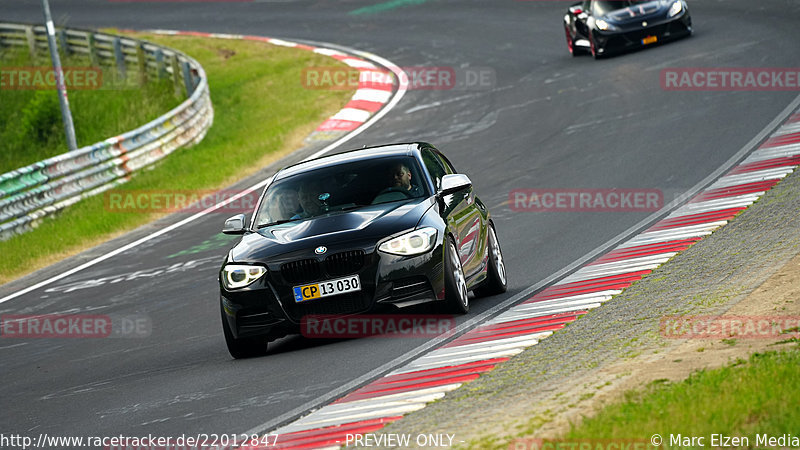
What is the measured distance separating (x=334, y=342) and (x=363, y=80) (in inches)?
725

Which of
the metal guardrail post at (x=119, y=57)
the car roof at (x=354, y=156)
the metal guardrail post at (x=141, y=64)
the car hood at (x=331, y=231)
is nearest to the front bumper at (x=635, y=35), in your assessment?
the metal guardrail post at (x=141, y=64)

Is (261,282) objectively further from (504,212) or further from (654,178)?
(654,178)

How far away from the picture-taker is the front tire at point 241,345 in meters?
9.34

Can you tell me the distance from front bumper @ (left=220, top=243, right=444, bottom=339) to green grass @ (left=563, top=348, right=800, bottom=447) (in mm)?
3111

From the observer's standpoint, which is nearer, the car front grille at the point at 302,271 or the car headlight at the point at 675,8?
the car front grille at the point at 302,271

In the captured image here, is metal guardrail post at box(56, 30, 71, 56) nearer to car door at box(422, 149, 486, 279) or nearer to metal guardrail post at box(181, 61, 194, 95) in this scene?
metal guardrail post at box(181, 61, 194, 95)

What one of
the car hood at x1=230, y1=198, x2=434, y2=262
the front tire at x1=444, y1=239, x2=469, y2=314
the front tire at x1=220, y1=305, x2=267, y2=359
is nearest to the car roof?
the car hood at x1=230, y1=198, x2=434, y2=262

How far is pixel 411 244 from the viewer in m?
9.20

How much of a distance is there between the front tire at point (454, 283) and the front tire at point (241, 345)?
1482 mm

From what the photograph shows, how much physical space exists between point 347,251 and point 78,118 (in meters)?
22.4

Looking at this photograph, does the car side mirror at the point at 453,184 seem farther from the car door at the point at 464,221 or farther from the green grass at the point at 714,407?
the green grass at the point at 714,407

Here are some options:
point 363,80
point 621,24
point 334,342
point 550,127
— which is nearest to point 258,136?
point 363,80

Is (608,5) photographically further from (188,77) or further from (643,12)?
(188,77)

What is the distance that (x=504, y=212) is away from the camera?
15.5 metres
